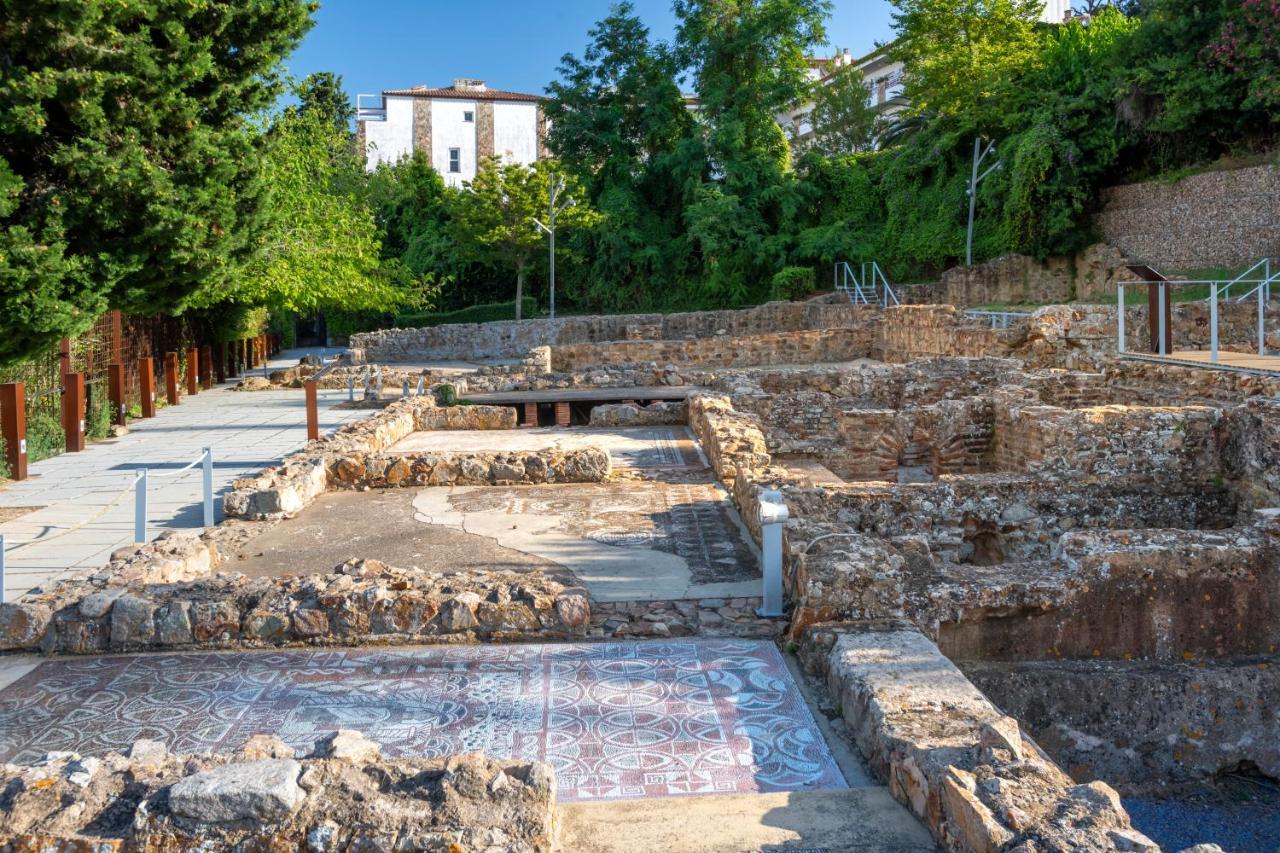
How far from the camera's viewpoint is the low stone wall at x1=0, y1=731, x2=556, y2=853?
3.01 m

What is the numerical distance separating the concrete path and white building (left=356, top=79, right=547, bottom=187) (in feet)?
125

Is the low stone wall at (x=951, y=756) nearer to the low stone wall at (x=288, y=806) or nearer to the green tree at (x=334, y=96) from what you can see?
the low stone wall at (x=288, y=806)

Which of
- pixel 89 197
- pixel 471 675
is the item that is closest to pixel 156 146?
pixel 89 197

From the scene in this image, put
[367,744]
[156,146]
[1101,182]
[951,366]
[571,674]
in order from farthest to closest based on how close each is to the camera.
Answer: [1101,182], [951,366], [156,146], [571,674], [367,744]

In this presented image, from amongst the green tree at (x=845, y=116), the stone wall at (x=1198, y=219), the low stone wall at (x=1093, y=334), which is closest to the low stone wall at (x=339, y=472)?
the low stone wall at (x=1093, y=334)

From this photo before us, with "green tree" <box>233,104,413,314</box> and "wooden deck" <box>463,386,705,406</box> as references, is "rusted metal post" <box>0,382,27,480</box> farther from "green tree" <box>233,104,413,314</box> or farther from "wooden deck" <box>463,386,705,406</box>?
"green tree" <box>233,104,413,314</box>

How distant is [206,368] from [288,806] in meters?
25.4

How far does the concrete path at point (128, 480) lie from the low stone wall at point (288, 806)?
4383 millimetres

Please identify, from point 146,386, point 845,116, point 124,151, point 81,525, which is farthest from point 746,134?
point 81,525

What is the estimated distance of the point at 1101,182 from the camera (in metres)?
32.2

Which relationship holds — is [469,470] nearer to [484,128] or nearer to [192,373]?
[192,373]

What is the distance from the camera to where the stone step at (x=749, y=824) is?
328 cm

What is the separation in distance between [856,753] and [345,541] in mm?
4887

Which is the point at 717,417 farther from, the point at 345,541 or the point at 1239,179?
the point at 1239,179
